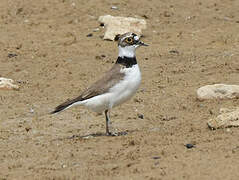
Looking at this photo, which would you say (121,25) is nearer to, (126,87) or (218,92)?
(218,92)

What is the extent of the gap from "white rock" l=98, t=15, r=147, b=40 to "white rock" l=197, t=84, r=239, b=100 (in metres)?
4.06

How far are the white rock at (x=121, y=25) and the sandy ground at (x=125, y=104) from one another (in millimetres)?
203

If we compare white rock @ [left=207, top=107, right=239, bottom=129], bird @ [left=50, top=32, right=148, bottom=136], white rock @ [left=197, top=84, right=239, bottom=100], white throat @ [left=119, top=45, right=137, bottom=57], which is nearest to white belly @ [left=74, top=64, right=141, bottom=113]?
bird @ [left=50, top=32, right=148, bottom=136]

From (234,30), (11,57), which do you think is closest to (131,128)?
(11,57)

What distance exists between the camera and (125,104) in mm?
10250

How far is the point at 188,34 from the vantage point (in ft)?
46.1

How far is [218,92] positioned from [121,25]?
14.9ft

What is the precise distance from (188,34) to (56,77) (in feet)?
12.1

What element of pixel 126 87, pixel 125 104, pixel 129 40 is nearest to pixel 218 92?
pixel 125 104

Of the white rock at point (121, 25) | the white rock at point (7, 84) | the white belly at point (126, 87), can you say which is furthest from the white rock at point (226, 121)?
the white rock at point (121, 25)

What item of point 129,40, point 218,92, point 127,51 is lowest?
point 218,92

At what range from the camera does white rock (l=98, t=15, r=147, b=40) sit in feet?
44.9

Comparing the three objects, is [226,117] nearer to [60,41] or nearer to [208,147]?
[208,147]

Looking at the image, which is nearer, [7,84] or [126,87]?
[126,87]
